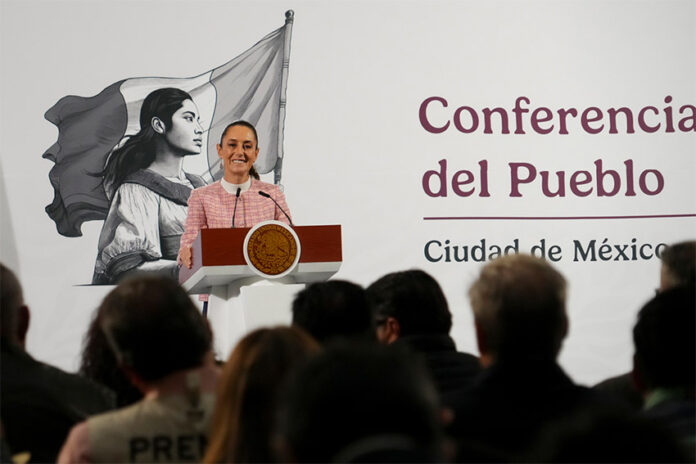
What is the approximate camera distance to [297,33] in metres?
6.55

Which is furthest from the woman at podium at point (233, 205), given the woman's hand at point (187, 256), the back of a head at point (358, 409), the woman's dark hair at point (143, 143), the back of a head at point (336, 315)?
the back of a head at point (358, 409)

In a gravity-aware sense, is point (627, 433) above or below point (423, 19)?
below

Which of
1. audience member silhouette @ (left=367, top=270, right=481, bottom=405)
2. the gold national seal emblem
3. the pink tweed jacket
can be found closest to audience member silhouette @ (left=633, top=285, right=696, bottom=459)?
audience member silhouette @ (left=367, top=270, right=481, bottom=405)

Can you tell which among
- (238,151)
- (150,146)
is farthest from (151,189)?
(238,151)

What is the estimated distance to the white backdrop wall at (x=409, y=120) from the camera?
20.5 ft

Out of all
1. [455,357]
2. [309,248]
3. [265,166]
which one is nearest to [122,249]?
[265,166]

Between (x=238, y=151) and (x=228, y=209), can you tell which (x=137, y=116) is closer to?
(x=238, y=151)

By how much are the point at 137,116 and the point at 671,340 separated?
5019 mm

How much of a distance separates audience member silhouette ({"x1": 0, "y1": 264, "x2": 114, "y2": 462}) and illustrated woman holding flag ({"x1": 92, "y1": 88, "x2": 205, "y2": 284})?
4056 millimetres

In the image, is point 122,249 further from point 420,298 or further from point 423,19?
point 420,298

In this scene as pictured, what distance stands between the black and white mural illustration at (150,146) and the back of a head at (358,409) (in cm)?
545

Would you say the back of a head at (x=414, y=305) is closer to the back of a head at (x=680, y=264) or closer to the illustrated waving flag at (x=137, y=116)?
the back of a head at (x=680, y=264)

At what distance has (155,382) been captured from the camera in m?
1.79

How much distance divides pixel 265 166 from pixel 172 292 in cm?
466
